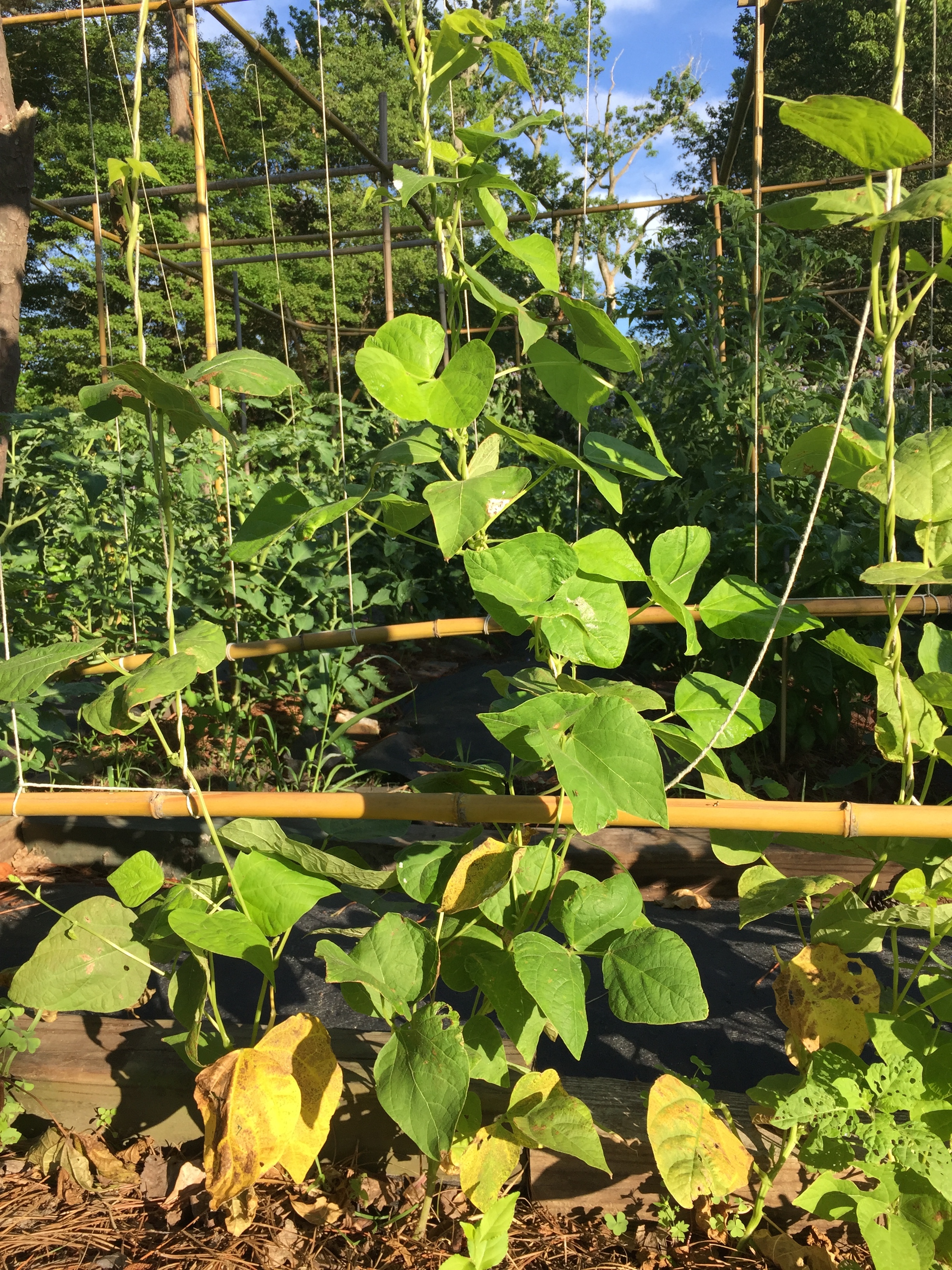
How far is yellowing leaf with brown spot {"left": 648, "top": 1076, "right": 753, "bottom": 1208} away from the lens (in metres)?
0.94

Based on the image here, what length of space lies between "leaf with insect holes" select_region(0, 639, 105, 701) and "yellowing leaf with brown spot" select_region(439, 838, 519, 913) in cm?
51

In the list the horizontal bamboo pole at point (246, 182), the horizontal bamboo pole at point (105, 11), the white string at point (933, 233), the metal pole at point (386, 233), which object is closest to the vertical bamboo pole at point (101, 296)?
the horizontal bamboo pole at point (246, 182)

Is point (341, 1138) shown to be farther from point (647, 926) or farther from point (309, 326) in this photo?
point (309, 326)

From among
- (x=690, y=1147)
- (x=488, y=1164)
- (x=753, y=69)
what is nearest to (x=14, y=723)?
(x=488, y=1164)

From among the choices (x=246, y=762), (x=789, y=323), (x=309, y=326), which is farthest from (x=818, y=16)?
(x=246, y=762)

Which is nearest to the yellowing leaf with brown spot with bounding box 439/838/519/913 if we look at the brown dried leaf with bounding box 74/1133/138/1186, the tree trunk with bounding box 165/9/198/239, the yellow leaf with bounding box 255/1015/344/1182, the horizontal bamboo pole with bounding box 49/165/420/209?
the yellow leaf with bounding box 255/1015/344/1182

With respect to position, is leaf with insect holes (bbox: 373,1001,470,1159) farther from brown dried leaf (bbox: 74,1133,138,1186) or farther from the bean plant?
brown dried leaf (bbox: 74,1133,138,1186)

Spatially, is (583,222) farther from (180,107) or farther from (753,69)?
(180,107)

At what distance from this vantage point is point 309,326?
34.2 feet

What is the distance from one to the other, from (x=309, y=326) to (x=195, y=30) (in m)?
7.21

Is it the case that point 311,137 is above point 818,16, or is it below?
below

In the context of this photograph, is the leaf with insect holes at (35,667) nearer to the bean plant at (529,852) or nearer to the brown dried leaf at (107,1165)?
the bean plant at (529,852)

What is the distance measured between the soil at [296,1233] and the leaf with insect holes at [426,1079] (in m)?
0.34

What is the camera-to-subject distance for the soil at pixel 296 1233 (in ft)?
3.58
